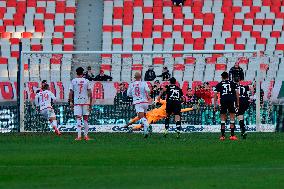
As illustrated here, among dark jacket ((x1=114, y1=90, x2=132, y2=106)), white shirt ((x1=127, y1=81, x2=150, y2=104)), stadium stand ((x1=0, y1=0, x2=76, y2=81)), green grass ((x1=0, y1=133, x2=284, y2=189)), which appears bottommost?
green grass ((x1=0, y1=133, x2=284, y2=189))

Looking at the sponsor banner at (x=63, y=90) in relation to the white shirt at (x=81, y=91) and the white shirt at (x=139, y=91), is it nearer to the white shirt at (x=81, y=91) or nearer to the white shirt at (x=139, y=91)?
the white shirt at (x=139, y=91)

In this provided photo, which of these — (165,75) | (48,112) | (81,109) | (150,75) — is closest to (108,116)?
(48,112)

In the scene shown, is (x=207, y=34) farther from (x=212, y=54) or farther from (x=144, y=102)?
(x=144, y=102)

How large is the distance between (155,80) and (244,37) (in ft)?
32.9

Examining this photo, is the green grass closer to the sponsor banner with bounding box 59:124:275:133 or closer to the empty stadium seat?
the sponsor banner with bounding box 59:124:275:133

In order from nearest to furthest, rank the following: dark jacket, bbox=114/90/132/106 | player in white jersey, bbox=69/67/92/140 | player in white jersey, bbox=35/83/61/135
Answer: player in white jersey, bbox=69/67/92/140
player in white jersey, bbox=35/83/61/135
dark jacket, bbox=114/90/132/106

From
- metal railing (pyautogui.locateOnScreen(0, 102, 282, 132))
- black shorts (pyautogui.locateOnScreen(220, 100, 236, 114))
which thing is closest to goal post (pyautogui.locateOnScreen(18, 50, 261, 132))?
metal railing (pyautogui.locateOnScreen(0, 102, 282, 132))

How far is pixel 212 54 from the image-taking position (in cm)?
3544

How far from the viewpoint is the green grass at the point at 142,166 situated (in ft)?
39.5

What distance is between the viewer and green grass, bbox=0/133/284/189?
12.1 meters

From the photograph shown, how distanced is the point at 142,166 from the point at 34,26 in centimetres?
2866

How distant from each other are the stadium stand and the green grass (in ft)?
65.3

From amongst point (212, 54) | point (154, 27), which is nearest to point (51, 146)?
point (212, 54)

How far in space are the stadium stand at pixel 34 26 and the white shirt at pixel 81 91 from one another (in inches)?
550
